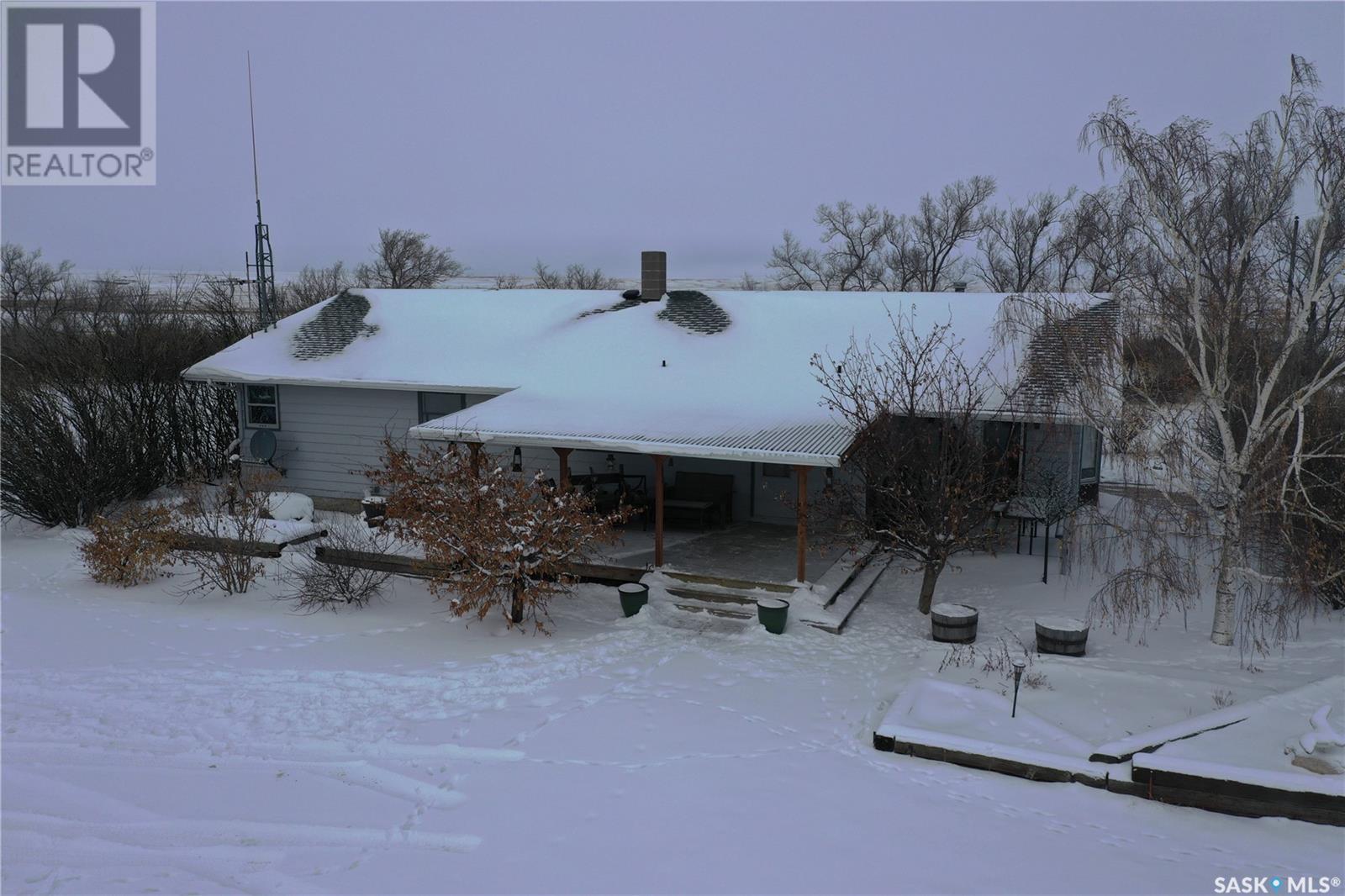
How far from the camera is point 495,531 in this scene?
10.6 meters

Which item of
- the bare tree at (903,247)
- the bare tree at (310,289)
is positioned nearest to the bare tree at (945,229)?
the bare tree at (903,247)

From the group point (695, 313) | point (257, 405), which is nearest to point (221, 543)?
point (257, 405)

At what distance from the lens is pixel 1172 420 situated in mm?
9938

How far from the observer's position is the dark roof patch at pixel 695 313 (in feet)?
54.1

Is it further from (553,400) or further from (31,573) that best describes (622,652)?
(31,573)

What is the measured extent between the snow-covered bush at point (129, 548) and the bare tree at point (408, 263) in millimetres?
46584

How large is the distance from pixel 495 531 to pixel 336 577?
2909 mm

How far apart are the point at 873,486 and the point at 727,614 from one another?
8.05 feet

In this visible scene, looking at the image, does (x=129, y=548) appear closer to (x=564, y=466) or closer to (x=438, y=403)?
(x=438, y=403)

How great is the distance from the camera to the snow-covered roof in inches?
482

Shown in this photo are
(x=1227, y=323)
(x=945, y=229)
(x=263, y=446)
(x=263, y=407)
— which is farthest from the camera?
(x=945, y=229)

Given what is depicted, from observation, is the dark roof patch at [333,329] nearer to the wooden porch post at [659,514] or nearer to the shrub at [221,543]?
the shrub at [221,543]

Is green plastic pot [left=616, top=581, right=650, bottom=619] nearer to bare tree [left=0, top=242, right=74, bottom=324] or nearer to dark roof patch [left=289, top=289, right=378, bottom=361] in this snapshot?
dark roof patch [left=289, top=289, right=378, bottom=361]

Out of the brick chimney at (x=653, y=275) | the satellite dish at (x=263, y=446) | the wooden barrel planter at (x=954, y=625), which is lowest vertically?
the wooden barrel planter at (x=954, y=625)
